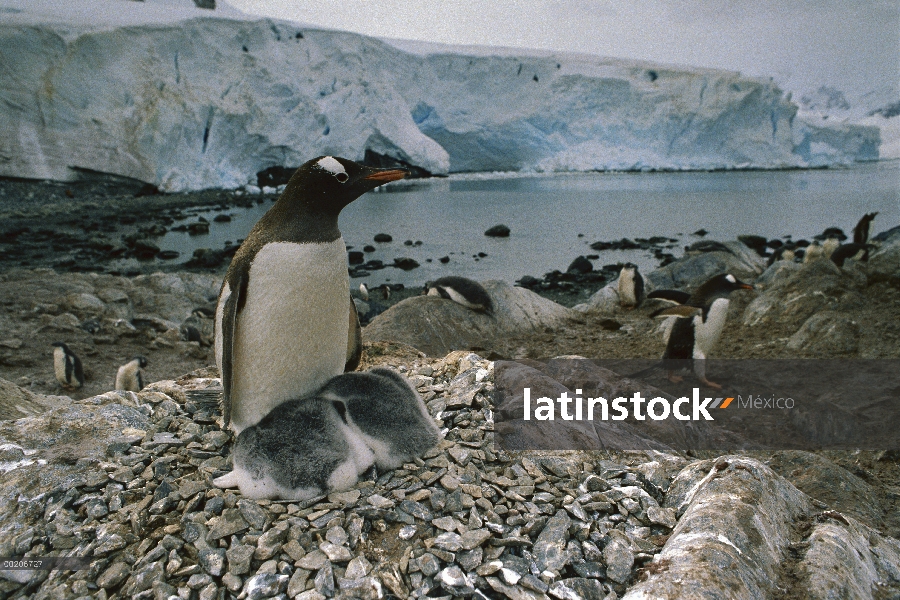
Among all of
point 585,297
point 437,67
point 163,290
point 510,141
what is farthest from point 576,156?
point 163,290

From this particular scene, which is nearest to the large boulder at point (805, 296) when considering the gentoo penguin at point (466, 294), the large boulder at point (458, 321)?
the large boulder at point (458, 321)

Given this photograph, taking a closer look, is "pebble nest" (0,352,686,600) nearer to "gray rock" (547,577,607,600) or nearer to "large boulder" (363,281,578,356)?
"gray rock" (547,577,607,600)

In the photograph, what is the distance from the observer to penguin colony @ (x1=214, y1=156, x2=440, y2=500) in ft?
6.92

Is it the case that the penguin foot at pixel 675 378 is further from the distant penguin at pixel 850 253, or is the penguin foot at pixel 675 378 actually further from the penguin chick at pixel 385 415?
the distant penguin at pixel 850 253

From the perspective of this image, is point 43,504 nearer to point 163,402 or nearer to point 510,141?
point 163,402

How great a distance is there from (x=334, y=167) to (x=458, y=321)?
16.2ft

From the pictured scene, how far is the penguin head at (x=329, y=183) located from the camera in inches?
86.7

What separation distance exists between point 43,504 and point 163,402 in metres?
0.84

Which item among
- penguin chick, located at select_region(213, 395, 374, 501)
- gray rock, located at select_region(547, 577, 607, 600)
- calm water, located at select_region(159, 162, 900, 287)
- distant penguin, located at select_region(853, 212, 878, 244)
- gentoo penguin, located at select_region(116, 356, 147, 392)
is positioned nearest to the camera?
gray rock, located at select_region(547, 577, 607, 600)

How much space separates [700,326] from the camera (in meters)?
5.16

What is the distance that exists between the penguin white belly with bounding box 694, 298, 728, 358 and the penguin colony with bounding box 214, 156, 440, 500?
11.9ft

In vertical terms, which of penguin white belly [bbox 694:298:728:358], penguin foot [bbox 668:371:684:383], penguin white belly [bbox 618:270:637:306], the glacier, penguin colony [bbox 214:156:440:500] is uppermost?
the glacier

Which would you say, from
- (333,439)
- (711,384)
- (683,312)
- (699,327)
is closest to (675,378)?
(711,384)

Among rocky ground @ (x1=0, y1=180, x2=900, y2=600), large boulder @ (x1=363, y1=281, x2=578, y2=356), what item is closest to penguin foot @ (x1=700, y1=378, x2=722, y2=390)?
rocky ground @ (x1=0, y1=180, x2=900, y2=600)
